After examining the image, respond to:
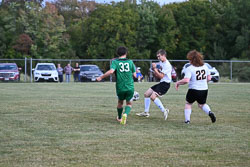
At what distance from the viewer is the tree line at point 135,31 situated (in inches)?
2290

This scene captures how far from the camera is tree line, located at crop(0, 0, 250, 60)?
191 feet

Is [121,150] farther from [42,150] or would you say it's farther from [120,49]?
[120,49]

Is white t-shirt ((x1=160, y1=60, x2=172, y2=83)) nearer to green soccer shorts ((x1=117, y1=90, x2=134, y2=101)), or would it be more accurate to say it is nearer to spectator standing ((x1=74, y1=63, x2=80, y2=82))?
green soccer shorts ((x1=117, y1=90, x2=134, y2=101))

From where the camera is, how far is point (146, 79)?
138ft

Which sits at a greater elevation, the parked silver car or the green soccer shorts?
the green soccer shorts

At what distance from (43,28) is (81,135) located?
5155 centimetres

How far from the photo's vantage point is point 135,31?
5953 cm

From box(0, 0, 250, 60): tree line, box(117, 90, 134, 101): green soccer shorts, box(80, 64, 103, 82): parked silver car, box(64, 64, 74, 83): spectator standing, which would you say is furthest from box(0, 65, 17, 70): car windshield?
box(117, 90, 134, 101): green soccer shorts

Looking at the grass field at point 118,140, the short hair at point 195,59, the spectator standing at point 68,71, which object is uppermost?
the short hair at point 195,59

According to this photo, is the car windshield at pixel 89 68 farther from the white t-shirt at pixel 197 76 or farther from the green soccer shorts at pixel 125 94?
the white t-shirt at pixel 197 76

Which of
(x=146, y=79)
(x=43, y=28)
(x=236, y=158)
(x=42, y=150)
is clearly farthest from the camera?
(x=43, y=28)

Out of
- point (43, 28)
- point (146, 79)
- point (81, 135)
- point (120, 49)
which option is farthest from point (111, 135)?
point (43, 28)

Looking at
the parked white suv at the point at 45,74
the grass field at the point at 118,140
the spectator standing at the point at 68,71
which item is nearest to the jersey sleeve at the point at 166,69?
the grass field at the point at 118,140

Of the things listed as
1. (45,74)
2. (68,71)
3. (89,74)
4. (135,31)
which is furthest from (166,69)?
(135,31)
